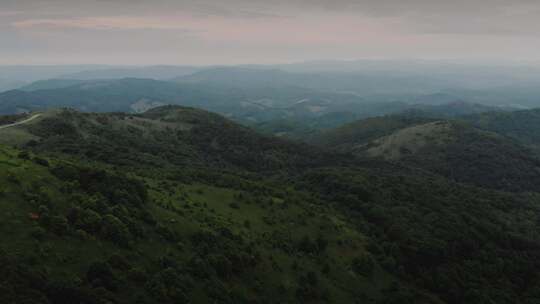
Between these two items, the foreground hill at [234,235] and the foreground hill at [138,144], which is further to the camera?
the foreground hill at [138,144]

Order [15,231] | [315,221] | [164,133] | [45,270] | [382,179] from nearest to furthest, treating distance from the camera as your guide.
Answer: [45,270] < [15,231] < [315,221] < [382,179] < [164,133]

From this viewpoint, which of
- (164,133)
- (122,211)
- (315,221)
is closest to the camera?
(122,211)

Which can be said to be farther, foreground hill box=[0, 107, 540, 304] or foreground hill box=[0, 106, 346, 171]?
foreground hill box=[0, 106, 346, 171]

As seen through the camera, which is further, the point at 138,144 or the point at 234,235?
the point at 138,144

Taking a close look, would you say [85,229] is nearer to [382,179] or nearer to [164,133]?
[382,179]

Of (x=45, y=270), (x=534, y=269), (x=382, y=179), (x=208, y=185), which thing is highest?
(x=45, y=270)

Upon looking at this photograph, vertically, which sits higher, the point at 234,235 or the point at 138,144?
the point at 138,144

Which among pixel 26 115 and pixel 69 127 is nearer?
pixel 69 127

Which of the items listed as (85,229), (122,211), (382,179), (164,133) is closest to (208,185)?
(122,211)
